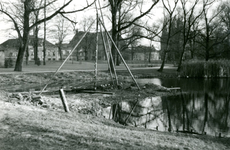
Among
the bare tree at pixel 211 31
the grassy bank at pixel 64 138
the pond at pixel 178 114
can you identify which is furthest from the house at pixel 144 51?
the grassy bank at pixel 64 138

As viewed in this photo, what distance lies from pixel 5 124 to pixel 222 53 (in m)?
39.5

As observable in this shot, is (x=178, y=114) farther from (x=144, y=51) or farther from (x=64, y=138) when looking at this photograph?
(x=144, y=51)

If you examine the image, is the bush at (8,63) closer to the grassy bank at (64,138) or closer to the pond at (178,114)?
the pond at (178,114)

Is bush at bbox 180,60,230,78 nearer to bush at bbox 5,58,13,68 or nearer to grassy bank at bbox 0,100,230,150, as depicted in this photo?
bush at bbox 5,58,13,68

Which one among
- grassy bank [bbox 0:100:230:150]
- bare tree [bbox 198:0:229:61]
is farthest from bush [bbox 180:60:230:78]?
grassy bank [bbox 0:100:230:150]

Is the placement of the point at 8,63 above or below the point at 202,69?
above

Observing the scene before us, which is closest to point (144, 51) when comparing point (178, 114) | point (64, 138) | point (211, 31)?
point (211, 31)

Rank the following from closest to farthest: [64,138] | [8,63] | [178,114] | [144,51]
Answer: [64,138], [178,114], [8,63], [144,51]

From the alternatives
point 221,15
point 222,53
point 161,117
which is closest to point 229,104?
point 161,117

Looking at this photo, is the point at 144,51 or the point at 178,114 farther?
the point at 144,51

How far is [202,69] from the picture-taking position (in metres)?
30.0

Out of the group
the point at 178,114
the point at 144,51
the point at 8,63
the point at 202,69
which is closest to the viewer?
the point at 178,114

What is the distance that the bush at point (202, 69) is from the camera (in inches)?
1179

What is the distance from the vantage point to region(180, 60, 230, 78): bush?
2994cm
